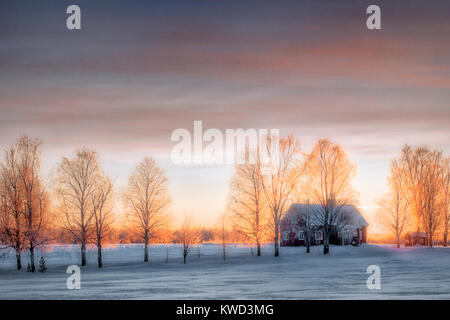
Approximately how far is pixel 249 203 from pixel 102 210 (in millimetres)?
16079

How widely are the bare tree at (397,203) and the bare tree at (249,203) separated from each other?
22695mm

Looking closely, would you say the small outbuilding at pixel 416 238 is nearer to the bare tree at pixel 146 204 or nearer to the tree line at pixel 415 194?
the tree line at pixel 415 194

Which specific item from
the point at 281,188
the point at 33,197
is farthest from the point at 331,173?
the point at 33,197

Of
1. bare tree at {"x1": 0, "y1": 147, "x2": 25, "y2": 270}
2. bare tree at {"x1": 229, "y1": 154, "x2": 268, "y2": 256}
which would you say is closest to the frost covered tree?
bare tree at {"x1": 0, "y1": 147, "x2": 25, "y2": 270}

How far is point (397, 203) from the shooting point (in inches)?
2675

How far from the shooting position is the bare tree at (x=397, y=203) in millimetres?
68562

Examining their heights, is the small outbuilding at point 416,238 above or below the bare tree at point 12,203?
below

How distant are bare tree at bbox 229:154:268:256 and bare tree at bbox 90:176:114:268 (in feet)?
44.0

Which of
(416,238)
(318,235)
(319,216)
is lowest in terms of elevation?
(416,238)

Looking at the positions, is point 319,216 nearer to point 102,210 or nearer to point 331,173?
point 331,173

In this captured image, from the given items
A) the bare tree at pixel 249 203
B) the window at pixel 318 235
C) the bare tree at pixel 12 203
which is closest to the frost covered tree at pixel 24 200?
the bare tree at pixel 12 203

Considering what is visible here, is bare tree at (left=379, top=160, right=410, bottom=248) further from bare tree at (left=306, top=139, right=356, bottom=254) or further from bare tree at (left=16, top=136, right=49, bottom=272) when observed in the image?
bare tree at (left=16, top=136, right=49, bottom=272)
